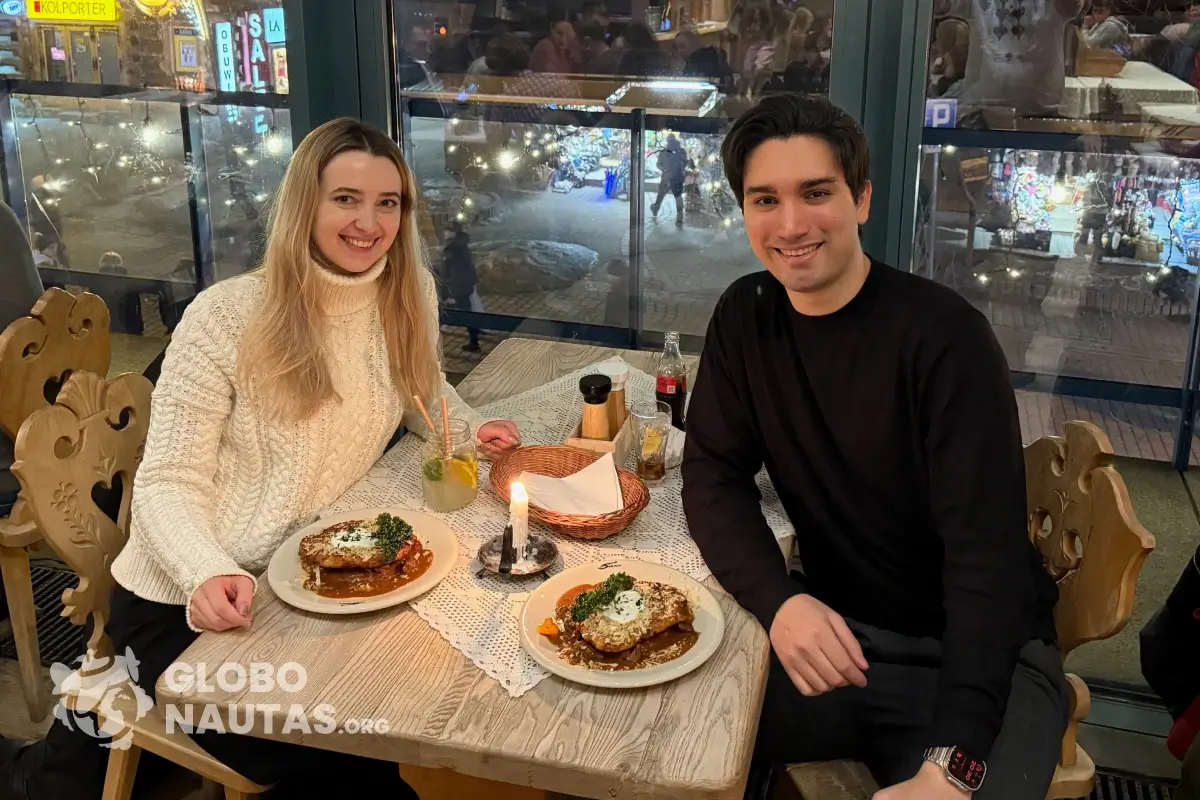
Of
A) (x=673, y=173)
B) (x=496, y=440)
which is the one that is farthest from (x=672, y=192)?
(x=496, y=440)

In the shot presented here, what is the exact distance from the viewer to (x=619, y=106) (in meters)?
2.89

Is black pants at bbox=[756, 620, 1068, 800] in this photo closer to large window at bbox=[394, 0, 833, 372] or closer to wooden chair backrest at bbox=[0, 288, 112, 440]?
large window at bbox=[394, 0, 833, 372]

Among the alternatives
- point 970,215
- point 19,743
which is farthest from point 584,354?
point 19,743

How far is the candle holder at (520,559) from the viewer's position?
146 centimetres

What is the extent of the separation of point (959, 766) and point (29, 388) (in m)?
1.95

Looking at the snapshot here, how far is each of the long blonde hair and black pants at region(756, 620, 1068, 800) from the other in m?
0.88

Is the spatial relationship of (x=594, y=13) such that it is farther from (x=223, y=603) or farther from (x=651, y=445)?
(x=223, y=603)

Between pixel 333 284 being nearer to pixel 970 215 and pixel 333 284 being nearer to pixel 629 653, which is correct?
pixel 629 653

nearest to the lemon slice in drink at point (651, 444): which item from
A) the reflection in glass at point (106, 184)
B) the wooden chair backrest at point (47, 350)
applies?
the wooden chair backrest at point (47, 350)

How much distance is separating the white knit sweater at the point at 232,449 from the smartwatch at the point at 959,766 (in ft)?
3.39

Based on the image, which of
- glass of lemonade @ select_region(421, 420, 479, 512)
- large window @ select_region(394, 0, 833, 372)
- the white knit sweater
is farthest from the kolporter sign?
glass of lemonade @ select_region(421, 420, 479, 512)

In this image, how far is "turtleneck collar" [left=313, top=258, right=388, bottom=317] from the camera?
5.79ft

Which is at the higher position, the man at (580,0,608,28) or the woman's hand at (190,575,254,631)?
the man at (580,0,608,28)

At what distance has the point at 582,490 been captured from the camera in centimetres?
164
